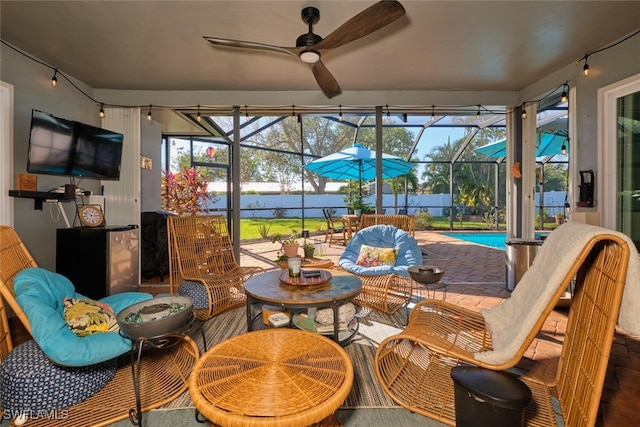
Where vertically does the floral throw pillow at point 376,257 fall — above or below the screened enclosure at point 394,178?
below

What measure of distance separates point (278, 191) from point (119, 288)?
8043 mm

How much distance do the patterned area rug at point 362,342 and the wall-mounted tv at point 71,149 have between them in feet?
7.69

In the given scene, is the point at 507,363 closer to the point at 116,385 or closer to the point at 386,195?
the point at 116,385

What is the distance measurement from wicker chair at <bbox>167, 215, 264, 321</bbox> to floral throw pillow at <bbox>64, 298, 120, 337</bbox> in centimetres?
80

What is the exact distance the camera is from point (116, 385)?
69.0 inches

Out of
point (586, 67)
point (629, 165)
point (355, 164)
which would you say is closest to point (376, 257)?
point (629, 165)

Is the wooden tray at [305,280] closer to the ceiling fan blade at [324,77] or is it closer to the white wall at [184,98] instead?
the ceiling fan blade at [324,77]

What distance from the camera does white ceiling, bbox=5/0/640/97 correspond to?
7.82 ft

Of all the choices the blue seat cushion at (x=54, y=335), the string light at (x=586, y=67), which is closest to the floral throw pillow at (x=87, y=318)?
the blue seat cushion at (x=54, y=335)

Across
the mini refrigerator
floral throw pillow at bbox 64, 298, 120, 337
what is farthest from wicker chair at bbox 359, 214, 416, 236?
the mini refrigerator

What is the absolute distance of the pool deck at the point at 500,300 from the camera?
1731 mm

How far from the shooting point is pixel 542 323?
1206 millimetres

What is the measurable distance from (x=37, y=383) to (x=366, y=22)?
273 centimetres

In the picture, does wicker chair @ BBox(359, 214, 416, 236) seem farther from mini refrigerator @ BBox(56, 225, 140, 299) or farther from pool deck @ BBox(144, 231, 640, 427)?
mini refrigerator @ BBox(56, 225, 140, 299)
